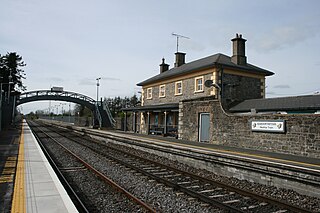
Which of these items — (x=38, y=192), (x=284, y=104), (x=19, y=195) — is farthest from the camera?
(x=284, y=104)

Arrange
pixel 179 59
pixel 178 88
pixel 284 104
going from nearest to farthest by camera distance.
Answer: pixel 284 104
pixel 178 88
pixel 179 59

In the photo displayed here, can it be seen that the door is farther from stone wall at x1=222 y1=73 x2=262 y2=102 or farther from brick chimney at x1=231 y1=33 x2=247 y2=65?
brick chimney at x1=231 y1=33 x2=247 y2=65

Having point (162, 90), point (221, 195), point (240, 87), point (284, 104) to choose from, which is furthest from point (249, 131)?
point (162, 90)

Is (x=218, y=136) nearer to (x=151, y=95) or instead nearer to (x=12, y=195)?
(x=12, y=195)

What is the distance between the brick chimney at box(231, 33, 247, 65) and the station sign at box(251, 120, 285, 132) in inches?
401

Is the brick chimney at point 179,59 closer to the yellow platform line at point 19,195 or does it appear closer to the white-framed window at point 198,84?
the white-framed window at point 198,84

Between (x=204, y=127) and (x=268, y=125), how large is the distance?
526 centimetres

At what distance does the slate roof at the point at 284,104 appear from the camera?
1287cm

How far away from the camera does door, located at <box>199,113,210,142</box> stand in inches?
677

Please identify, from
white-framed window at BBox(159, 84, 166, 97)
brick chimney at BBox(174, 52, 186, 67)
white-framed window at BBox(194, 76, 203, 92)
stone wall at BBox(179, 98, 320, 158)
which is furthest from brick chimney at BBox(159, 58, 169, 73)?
stone wall at BBox(179, 98, 320, 158)

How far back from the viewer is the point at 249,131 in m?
13.9

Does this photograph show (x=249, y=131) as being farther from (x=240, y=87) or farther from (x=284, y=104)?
(x=240, y=87)

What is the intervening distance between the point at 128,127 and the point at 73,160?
23.3 m

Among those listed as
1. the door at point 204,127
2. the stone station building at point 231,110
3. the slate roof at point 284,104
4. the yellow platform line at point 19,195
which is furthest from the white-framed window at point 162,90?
the yellow platform line at point 19,195
